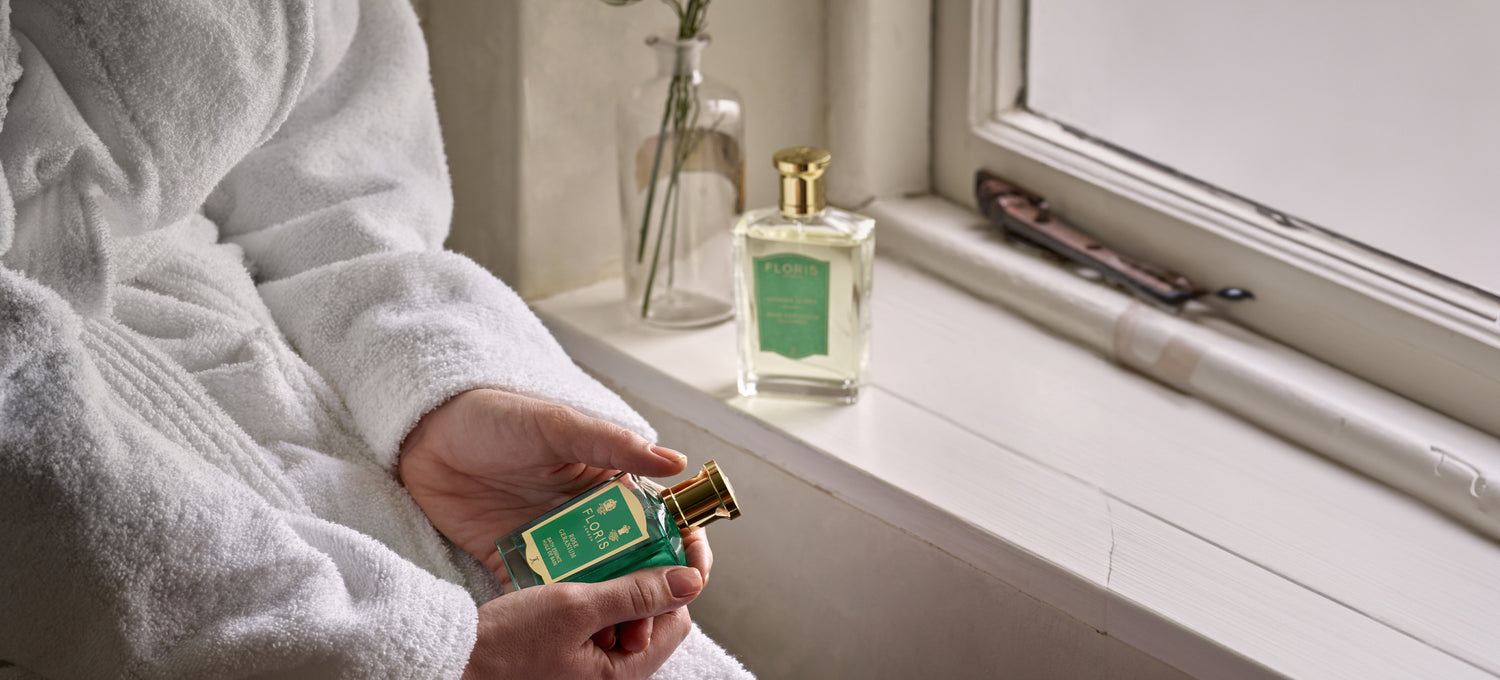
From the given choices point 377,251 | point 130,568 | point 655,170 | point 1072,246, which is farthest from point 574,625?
point 1072,246

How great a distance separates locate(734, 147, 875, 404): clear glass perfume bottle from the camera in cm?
81

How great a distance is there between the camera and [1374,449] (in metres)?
0.77

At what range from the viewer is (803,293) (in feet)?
2.73

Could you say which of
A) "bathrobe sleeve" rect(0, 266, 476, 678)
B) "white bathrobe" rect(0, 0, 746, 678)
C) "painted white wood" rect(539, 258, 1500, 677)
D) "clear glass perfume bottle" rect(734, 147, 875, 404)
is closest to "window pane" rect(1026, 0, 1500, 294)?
"painted white wood" rect(539, 258, 1500, 677)

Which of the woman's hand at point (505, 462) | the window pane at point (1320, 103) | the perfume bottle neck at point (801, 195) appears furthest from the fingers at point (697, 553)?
the window pane at point (1320, 103)

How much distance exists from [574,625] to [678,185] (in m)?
0.46

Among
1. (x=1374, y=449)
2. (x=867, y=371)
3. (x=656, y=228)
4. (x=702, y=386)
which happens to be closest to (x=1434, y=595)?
(x=1374, y=449)

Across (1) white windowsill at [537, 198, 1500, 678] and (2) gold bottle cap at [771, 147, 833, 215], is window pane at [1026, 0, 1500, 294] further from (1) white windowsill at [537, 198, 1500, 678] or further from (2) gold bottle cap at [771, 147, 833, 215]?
(2) gold bottle cap at [771, 147, 833, 215]

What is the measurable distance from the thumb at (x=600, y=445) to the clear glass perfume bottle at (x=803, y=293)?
24 cm

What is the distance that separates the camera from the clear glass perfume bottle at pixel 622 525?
23.6 inches

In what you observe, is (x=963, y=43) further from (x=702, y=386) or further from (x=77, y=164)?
(x=77, y=164)

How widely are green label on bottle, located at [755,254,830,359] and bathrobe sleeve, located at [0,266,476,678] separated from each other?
37 cm

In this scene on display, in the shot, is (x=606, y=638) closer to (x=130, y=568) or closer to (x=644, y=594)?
(x=644, y=594)

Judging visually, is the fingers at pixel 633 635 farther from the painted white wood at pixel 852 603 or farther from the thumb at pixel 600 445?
the painted white wood at pixel 852 603
